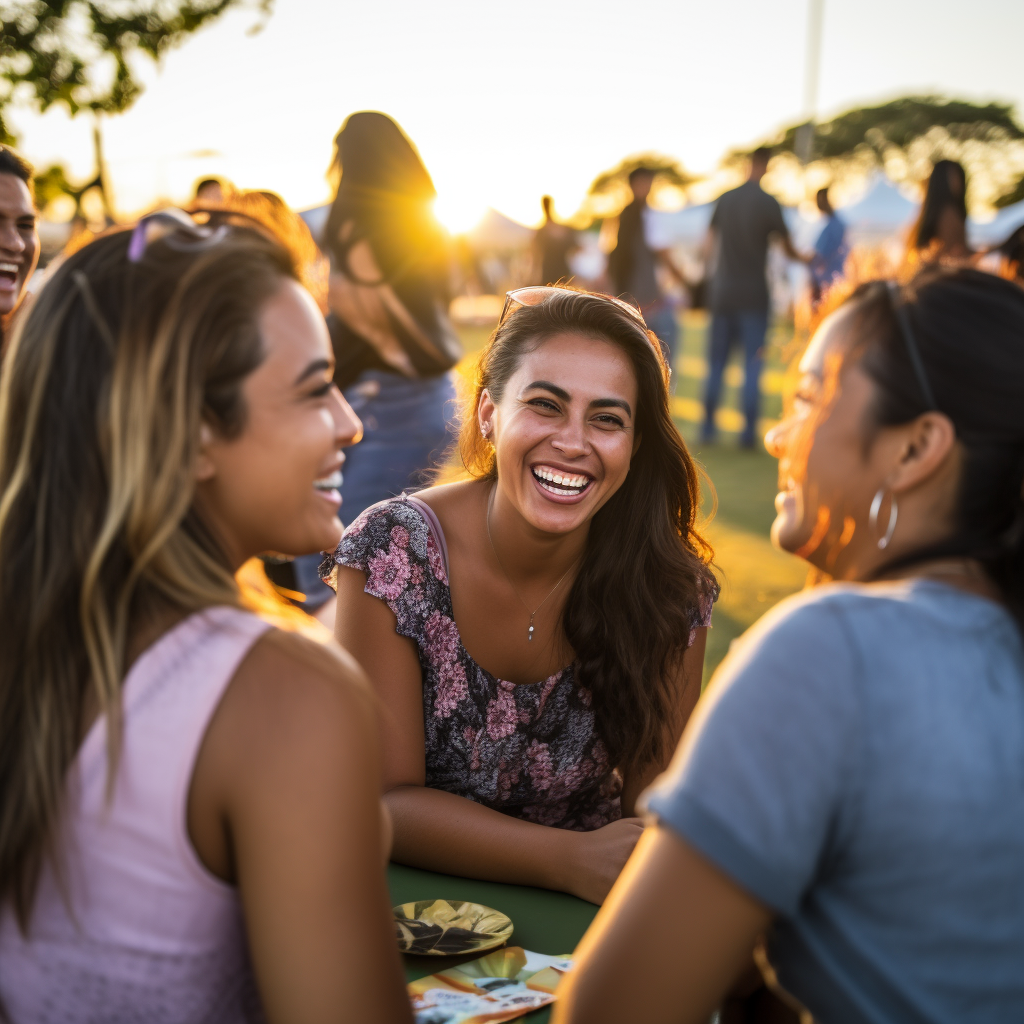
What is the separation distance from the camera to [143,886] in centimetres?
111

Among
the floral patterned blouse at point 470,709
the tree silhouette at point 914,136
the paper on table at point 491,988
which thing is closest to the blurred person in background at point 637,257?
the floral patterned blouse at point 470,709

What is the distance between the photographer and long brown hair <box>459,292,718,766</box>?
243 cm

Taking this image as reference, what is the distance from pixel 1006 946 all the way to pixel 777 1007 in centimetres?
54

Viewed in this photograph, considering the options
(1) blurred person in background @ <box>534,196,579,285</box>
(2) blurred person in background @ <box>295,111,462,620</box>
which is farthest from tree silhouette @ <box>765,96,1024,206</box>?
(2) blurred person in background @ <box>295,111,462,620</box>

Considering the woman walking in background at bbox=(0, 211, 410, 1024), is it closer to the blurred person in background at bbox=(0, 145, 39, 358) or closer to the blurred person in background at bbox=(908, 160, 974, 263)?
the blurred person in background at bbox=(0, 145, 39, 358)

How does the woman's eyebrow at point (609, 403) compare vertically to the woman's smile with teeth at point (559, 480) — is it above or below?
above

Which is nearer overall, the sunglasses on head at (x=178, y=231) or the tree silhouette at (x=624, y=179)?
the sunglasses on head at (x=178, y=231)

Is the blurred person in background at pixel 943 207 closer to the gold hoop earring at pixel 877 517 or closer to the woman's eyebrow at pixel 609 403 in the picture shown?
the woman's eyebrow at pixel 609 403

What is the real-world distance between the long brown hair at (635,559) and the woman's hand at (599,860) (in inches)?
17.9

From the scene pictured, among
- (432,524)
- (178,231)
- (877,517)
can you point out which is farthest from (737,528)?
(178,231)

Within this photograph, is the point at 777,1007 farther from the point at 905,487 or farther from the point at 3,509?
the point at 3,509

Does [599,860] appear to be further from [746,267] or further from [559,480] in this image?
[746,267]

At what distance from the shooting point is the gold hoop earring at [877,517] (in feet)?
4.21

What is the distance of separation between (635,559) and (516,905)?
983mm
